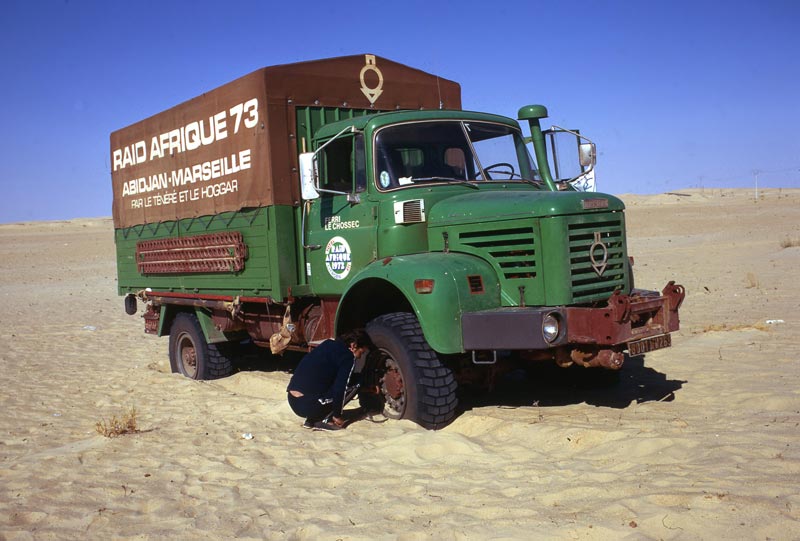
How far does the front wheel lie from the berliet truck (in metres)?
0.02

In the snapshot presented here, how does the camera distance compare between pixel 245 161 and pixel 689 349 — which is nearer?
pixel 245 161

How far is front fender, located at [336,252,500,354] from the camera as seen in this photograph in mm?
6152

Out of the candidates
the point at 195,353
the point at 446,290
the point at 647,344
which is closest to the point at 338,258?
the point at 446,290

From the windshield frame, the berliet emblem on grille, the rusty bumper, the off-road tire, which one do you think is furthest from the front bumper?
the off-road tire

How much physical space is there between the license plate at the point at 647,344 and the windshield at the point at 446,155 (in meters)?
2.17

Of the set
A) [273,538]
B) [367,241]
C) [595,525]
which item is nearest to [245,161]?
[367,241]

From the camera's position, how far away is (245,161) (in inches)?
336

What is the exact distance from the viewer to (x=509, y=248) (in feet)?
20.8

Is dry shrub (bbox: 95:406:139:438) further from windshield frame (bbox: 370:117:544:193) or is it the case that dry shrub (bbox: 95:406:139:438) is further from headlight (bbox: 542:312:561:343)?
headlight (bbox: 542:312:561:343)

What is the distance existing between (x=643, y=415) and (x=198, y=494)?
12.3ft

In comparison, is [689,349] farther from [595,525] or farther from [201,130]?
[201,130]

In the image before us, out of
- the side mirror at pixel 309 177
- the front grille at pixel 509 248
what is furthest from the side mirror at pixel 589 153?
the side mirror at pixel 309 177

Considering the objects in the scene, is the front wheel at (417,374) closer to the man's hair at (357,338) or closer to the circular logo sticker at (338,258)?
the man's hair at (357,338)

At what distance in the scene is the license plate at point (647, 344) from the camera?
615 cm
